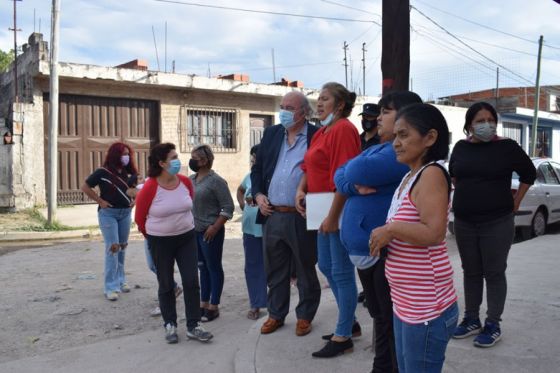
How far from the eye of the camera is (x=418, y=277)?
2330 millimetres

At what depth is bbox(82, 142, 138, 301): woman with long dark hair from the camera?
6074mm

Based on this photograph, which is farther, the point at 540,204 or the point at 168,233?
the point at 540,204

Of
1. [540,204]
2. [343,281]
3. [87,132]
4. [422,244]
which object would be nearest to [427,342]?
[422,244]

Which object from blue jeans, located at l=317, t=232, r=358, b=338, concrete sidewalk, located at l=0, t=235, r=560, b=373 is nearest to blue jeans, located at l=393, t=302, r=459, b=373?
concrete sidewalk, located at l=0, t=235, r=560, b=373

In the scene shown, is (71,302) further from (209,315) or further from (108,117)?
(108,117)

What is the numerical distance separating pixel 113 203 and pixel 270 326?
259 cm

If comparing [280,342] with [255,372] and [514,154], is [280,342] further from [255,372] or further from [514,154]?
[514,154]

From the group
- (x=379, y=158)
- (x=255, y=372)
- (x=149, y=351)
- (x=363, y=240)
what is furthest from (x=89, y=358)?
(x=379, y=158)

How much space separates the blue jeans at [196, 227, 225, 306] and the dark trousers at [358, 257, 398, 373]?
2.35 meters

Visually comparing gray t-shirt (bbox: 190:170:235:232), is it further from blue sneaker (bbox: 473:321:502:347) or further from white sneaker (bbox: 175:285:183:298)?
blue sneaker (bbox: 473:321:502:347)

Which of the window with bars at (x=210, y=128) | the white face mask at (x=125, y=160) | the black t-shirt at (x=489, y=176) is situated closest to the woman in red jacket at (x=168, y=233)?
the white face mask at (x=125, y=160)

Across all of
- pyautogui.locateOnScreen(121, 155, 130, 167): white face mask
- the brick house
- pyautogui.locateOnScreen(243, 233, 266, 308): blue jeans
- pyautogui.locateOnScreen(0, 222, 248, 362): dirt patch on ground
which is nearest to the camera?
pyautogui.locateOnScreen(0, 222, 248, 362): dirt patch on ground

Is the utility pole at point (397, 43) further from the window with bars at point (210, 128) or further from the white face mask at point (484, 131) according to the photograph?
the window with bars at point (210, 128)

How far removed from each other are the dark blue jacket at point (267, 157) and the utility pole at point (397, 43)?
0.92m
